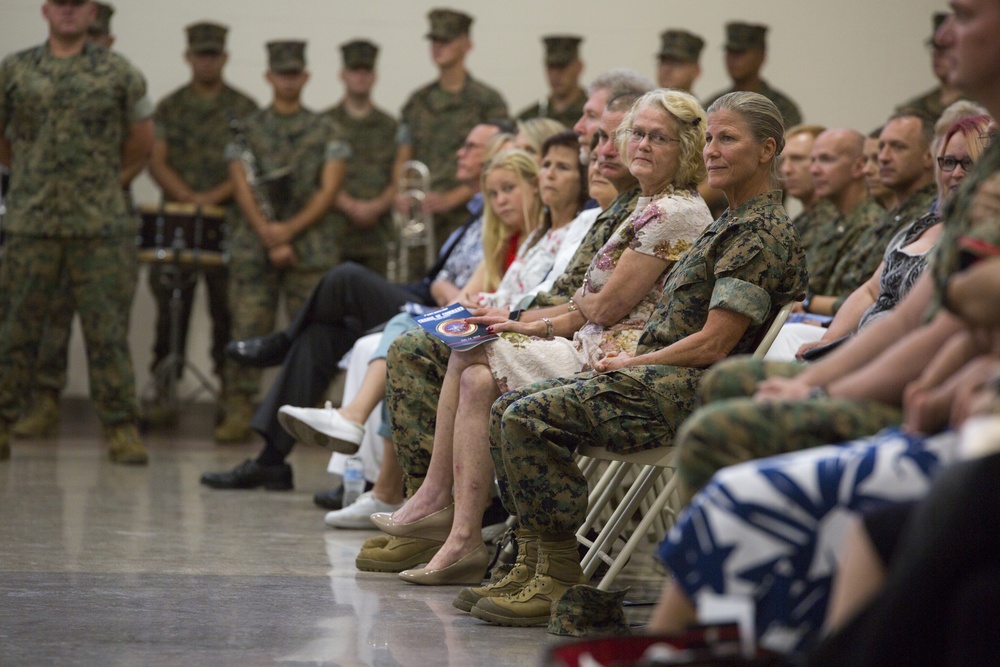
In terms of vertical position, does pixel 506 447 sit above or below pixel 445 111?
below

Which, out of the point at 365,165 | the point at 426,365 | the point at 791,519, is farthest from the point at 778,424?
the point at 365,165

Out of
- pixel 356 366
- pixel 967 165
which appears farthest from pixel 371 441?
pixel 967 165

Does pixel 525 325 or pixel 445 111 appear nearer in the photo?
pixel 525 325

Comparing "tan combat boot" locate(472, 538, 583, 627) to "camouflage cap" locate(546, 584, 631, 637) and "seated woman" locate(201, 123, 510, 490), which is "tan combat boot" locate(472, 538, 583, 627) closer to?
"camouflage cap" locate(546, 584, 631, 637)

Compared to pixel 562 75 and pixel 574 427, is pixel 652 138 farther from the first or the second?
pixel 562 75

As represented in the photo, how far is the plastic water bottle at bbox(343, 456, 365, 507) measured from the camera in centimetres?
455

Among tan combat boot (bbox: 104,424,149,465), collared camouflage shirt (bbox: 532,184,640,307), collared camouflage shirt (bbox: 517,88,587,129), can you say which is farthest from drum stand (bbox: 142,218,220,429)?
collared camouflage shirt (bbox: 532,184,640,307)

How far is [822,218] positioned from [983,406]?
11.3 feet

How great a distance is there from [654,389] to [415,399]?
114 cm

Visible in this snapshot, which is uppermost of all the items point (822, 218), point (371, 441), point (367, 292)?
point (822, 218)

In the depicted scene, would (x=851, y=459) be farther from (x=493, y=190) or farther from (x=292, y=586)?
(x=493, y=190)

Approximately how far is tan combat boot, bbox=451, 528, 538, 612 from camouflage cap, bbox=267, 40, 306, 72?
481 centimetres

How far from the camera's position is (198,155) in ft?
24.7

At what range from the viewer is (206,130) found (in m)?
7.57
